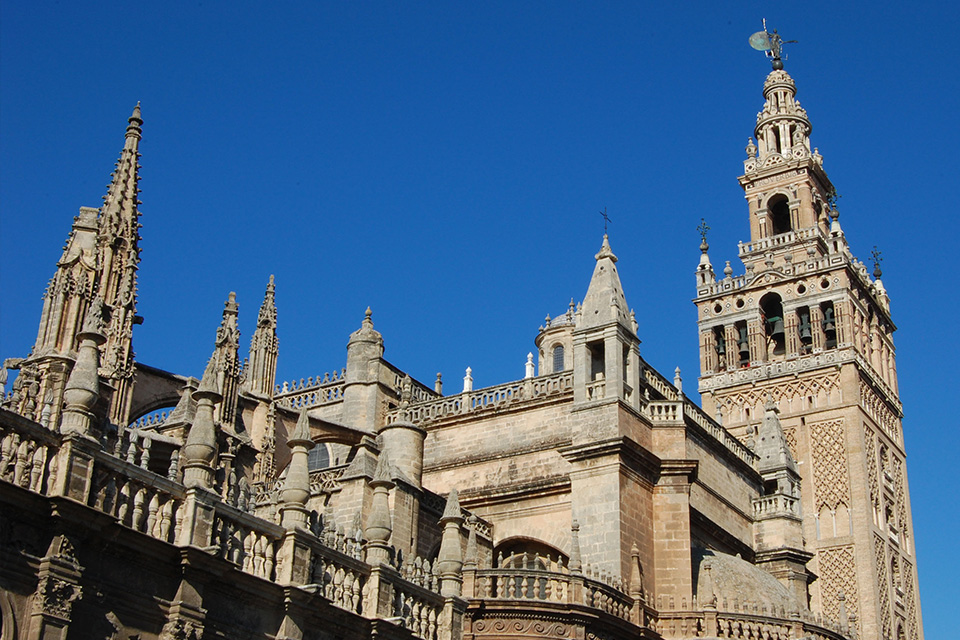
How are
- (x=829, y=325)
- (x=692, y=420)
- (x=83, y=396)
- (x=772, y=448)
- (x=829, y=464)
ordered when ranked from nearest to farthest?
(x=83, y=396), (x=692, y=420), (x=772, y=448), (x=829, y=464), (x=829, y=325)

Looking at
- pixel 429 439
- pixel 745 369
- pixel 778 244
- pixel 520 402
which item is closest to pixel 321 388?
pixel 429 439

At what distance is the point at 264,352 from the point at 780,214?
29.1 meters

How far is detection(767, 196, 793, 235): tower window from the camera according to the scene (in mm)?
50906

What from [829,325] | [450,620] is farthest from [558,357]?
[450,620]

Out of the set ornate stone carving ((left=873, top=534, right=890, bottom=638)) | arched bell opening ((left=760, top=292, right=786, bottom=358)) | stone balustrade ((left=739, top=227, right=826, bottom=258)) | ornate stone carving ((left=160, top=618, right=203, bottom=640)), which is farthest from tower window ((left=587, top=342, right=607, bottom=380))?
stone balustrade ((left=739, top=227, right=826, bottom=258))

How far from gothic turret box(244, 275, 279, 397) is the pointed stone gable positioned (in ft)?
26.4

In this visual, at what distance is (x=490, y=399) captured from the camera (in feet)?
96.8

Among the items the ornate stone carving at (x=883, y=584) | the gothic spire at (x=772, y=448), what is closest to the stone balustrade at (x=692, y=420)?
the gothic spire at (x=772, y=448)

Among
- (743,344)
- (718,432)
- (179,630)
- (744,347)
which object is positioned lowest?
(179,630)

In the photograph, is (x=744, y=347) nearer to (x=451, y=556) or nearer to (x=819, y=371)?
(x=819, y=371)

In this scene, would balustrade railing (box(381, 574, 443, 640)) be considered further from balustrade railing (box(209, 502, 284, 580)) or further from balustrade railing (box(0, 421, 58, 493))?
balustrade railing (box(0, 421, 58, 493))

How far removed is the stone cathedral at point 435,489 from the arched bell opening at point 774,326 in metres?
1.25

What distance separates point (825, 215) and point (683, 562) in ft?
96.0

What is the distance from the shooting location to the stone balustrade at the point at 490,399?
93.2ft
